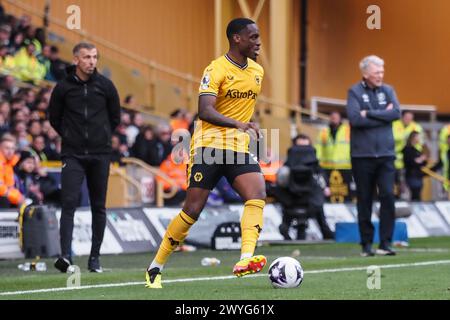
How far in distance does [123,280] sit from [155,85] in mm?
18121

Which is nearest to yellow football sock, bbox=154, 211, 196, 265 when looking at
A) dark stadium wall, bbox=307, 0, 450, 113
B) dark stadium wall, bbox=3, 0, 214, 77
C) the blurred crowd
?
the blurred crowd

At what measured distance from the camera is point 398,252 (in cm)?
1579

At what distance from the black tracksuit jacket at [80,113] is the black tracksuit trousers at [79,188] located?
94mm

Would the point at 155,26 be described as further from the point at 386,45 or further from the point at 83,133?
the point at 83,133

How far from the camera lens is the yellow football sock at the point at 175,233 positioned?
10.5 m

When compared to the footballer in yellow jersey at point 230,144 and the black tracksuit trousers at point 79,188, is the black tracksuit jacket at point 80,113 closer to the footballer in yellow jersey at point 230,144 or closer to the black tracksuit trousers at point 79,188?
the black tracksuit trousers at point 79,188

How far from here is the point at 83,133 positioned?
1277 centimetres

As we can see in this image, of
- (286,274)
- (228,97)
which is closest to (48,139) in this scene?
(228,97)

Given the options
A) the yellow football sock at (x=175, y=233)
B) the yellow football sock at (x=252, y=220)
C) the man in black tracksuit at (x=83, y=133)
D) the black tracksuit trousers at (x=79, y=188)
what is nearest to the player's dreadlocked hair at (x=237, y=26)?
the yellow football sock at (x=252, y=220)

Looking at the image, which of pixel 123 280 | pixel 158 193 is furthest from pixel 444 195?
pixel 123 280

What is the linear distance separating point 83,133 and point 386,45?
21317 mm

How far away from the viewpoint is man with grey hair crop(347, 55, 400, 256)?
14930mm

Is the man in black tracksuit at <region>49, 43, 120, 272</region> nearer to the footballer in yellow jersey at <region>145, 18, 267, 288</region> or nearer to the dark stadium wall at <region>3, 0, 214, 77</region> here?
the footballer in yellow jersey at <region>145, 18, 267, 288</region>
